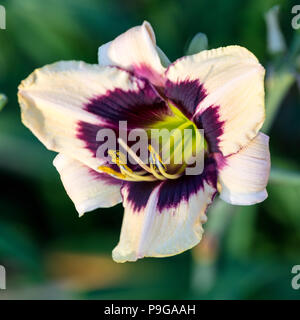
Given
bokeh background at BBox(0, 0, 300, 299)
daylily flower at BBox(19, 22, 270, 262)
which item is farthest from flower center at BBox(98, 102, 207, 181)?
bokeh background at BBox(0, 0, 300, 299)

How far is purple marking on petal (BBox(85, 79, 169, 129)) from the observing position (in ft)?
3.92

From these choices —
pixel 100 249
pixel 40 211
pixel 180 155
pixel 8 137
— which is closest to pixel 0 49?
pixel 8 137

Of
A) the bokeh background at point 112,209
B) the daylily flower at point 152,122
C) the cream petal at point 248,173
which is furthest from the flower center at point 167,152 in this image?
the bokeh background at point 112,209

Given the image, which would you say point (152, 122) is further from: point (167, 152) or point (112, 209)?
point (112, 209)

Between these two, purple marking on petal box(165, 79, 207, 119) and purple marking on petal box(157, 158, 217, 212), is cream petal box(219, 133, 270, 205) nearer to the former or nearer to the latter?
purple marking on petal box(157, 158, 217, 212)

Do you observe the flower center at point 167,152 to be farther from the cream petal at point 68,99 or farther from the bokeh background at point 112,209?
the bokeh background at point 112,209

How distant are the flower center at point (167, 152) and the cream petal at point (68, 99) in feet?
0.27

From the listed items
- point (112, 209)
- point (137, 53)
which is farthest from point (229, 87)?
point (112, 209)

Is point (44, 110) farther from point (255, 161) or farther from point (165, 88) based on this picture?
point (255, 161)

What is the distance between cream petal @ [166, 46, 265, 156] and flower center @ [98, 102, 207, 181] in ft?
0.34

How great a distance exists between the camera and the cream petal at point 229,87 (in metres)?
1.03

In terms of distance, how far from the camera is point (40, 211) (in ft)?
6.45

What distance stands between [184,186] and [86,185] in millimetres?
237

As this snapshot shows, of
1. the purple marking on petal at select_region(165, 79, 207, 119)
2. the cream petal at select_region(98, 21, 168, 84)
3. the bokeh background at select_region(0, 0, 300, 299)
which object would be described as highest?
the cream petal at select_region(98, 21, 168, 84)
